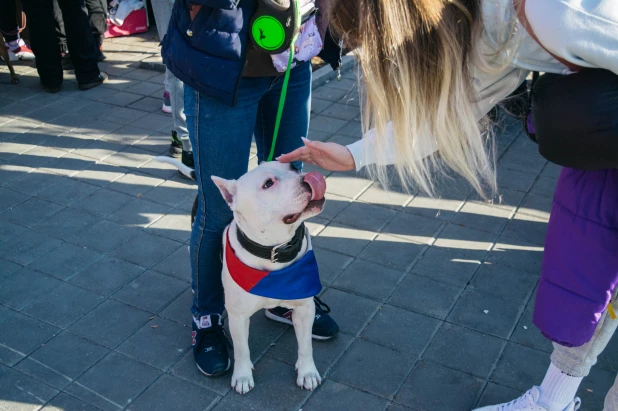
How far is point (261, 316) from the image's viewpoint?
3.52m

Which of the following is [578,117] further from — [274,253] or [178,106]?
[178,106]

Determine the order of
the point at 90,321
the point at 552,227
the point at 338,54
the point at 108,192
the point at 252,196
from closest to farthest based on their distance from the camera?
the point at 552,227, the point at 252,196, the point at 338,54, the point at 90,321, the point at 108,192

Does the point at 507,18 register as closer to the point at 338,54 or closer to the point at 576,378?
the point at 338,54

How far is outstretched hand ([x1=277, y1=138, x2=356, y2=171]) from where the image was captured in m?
2.55

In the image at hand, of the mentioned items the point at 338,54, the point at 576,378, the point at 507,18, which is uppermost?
the point at 507,18

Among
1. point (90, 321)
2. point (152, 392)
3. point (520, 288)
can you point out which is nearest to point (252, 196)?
point (152, 392)

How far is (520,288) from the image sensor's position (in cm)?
367

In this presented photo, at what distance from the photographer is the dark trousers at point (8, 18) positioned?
273 inches

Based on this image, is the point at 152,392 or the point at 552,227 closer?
the point at 552,227

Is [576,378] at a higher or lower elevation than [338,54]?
lower

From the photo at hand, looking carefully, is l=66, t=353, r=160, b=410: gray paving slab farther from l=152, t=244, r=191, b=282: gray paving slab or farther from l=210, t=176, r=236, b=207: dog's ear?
l=210, t=176, r=236, b=207: dog's ear

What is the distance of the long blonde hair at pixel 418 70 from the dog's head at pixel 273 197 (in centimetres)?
49

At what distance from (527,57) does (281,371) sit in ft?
6.35

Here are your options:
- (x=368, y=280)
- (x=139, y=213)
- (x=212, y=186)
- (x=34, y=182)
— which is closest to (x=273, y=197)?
(x=212, y=186)
